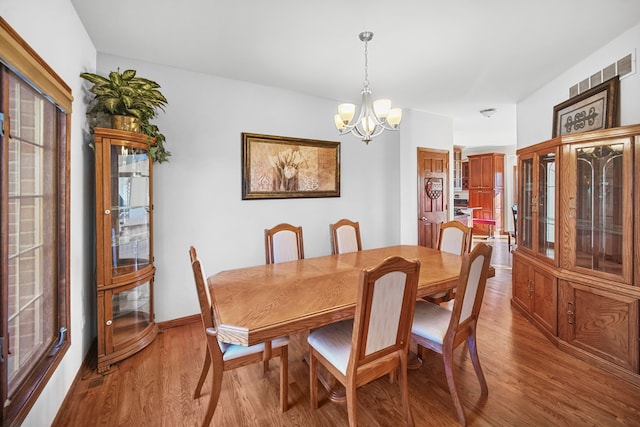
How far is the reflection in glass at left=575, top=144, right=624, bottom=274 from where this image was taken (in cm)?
216

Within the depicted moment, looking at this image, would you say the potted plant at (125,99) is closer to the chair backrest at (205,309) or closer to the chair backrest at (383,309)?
the chair backrest at (205,309)

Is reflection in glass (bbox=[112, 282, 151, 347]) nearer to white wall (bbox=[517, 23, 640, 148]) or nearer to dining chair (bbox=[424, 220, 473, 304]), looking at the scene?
dining chair (bbox=[424, 220, 473, 304])

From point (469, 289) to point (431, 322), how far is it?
37cm

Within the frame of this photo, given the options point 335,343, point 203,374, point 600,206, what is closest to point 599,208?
point 600,206

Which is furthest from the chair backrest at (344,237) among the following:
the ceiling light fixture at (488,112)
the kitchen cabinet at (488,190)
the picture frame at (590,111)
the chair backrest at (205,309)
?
the kitchen cabinet at (488,190)

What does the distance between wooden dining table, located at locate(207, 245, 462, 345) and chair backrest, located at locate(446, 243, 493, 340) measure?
183mm

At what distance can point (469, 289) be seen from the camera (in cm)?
173

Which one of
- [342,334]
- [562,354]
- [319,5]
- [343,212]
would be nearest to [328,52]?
[319,5]

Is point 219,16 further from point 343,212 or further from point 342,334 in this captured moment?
point 343,212

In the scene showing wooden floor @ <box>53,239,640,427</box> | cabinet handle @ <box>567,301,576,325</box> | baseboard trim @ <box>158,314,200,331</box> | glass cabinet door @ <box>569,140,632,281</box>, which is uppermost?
glass cabinet door @ <box>569,140,632,281</box>

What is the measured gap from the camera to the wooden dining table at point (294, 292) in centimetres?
→ 138

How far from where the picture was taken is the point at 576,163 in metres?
2.37

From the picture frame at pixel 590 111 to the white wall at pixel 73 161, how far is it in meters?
3.94

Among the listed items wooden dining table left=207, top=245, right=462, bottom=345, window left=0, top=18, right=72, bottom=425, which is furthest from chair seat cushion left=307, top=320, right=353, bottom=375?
window left=0, top=18, right=72, bottom=425
